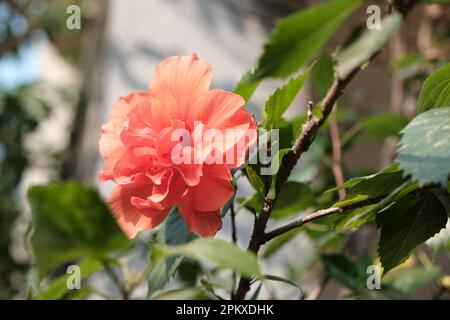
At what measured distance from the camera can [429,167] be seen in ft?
1.07

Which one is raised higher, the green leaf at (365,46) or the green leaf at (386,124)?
the green leaf at (365,46)

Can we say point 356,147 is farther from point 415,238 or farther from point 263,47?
point 263,47

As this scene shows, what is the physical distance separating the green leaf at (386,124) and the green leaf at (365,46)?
20.2 inches

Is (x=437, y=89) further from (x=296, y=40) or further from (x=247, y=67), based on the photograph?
(x=247, y=67)

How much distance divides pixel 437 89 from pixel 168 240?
0.26 meters

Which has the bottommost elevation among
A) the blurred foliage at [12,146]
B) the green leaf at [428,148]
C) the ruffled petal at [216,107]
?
the blurred foliage at [12,146]

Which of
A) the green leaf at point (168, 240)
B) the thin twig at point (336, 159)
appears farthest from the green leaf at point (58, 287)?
the thin twig at point (336, 159)

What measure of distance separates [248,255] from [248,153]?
14cm

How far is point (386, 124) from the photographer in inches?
32.5

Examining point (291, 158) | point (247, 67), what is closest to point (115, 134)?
point (291, 158)

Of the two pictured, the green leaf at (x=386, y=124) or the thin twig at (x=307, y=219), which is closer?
the thin twig at (x=307, y=219)

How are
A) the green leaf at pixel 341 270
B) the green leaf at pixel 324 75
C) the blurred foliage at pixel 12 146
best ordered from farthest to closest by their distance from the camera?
1. the blurred foliage at pixel 12 146
2. the green leaf at pixel 341 270
3. the green leaf at pixel 324 75

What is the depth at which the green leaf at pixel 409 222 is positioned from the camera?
41 cm

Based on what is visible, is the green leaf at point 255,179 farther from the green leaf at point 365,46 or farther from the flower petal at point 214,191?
the green leaf at point 365,46
